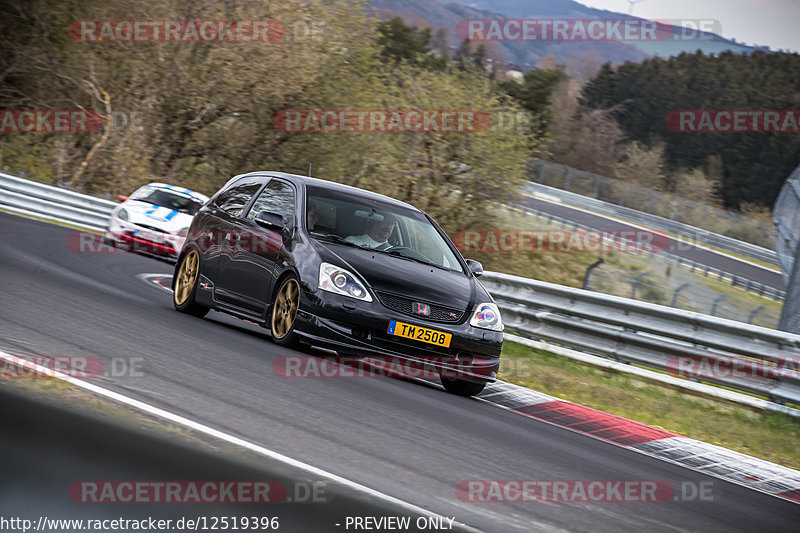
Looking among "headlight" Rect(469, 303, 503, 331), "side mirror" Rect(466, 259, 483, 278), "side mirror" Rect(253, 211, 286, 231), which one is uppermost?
"side mirror" Rect(253, 211, 286, 231)

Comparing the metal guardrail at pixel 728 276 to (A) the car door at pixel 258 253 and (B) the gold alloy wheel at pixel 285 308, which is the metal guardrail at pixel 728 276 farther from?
(B) the gold alloy wheel at pixel 285 308

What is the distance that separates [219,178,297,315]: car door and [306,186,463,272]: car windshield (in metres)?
0.27

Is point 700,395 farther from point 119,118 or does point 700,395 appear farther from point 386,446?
point 119,118

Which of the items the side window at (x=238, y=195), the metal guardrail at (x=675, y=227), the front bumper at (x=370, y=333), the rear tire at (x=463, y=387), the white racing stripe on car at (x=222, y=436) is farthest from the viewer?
the metal guardrail at (x=675, y=227)

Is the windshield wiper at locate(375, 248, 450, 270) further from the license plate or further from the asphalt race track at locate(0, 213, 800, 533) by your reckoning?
the asphalt race track at locate(0, 213, 800, 533)

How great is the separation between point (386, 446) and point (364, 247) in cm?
353

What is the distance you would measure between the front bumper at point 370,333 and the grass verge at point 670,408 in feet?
6.07

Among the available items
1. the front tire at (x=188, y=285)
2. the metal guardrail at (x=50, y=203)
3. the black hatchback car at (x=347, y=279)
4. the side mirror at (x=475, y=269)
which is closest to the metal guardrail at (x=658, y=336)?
the side mirror at (x=475, y=269)

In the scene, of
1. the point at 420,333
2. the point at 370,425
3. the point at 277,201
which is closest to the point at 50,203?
the point at 277,201

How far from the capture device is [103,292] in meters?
10.7

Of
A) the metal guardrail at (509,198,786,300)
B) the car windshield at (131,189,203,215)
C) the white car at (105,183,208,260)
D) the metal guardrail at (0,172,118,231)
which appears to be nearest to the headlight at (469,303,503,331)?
the white car at (105,183,208,260)

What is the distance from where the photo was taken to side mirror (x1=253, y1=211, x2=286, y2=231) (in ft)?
30.0

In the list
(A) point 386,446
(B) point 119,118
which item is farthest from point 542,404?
(B) point 119,118

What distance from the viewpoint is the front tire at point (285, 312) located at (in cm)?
857
